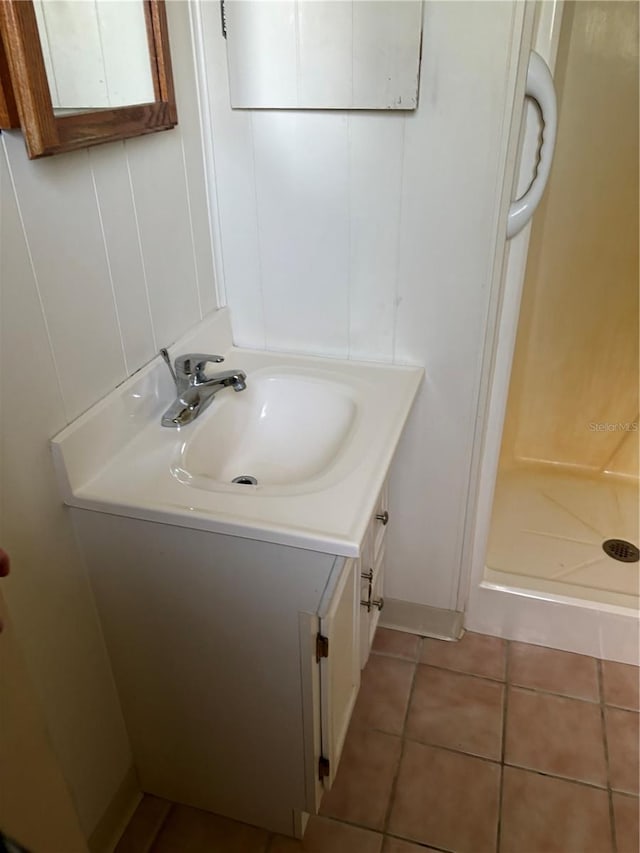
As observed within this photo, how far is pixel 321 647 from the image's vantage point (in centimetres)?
105

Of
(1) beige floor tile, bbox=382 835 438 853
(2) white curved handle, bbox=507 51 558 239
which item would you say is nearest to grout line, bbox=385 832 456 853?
(1) beige floor tile, bbox=382 835 438 853

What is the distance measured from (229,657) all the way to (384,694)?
0.69 metres

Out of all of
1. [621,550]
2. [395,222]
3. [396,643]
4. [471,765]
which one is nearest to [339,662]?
[471,765]

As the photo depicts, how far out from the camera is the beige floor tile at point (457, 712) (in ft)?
5.09

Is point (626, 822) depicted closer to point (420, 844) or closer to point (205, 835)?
point (420, 844)

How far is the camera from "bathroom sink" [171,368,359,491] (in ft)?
4.09

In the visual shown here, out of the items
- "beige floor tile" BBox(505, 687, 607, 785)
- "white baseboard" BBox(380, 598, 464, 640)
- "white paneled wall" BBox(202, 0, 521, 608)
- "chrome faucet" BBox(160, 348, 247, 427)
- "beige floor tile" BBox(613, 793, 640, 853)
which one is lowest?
"beige floor tile" BBox(613, 793, 640, 853)

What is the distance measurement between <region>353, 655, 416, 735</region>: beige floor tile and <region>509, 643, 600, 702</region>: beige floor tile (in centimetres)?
29

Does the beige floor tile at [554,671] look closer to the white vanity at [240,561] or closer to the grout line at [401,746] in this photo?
the grout line at [401,746]

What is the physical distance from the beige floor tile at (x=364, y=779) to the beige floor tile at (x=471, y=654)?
11.1 inches

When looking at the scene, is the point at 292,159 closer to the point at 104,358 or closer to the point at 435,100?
the point at 435,100

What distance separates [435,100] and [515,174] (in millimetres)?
216

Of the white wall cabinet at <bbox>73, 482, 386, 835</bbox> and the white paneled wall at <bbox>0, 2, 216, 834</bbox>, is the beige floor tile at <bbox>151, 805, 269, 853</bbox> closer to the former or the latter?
the white wall cabinet at <bbox>73, 482, 386, 835</bbox>

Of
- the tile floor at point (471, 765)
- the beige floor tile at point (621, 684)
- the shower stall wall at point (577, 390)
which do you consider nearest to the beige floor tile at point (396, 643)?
the tile floor at point (471, 765)
